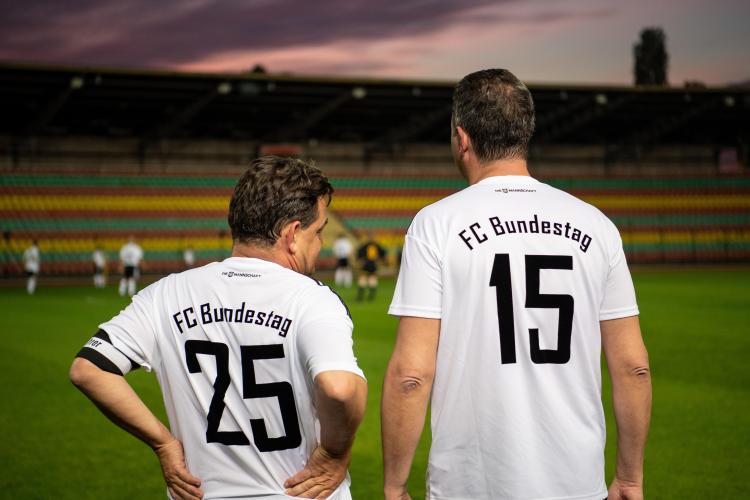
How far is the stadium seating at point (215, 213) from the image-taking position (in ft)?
111

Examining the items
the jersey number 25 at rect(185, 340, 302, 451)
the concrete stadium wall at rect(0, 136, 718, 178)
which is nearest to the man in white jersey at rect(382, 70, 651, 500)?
the jersey number 25 at rect(185, 340, 302, 451)

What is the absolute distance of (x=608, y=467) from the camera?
6.75 metres

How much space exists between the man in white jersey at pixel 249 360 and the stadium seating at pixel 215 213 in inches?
1177

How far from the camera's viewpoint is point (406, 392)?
8.41ft

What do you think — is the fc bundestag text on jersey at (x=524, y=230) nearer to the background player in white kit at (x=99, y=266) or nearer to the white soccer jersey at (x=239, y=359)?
the white soccer jersey at (x=239, y=359)

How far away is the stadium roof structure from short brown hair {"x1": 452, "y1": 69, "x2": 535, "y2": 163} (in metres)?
32.7

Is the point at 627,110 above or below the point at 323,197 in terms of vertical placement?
above

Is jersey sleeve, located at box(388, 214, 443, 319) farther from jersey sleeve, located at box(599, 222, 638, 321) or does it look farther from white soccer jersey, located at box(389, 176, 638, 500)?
jersey sleeve, located at box(599, 222, 638, 321)

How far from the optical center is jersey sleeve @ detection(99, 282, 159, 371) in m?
2.60

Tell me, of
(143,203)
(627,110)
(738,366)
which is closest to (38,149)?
(143,203)

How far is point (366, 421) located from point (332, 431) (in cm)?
626

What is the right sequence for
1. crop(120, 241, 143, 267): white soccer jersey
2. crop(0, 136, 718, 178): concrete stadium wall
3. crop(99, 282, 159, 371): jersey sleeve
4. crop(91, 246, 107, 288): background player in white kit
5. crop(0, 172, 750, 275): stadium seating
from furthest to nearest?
crop(0, 136, 718, 178): concrete stadium wall
crop(0, 172, 750, 275): stadium seating
crop(91, 246, 107, 288): background player in white kit
crop(120, 241, 143, 267): white soccer jersey
crop(99, 282, 159, 371): jersey sleeve

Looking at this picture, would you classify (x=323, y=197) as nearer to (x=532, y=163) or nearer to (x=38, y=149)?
(x=38, y=149)

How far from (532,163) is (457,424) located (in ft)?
151
